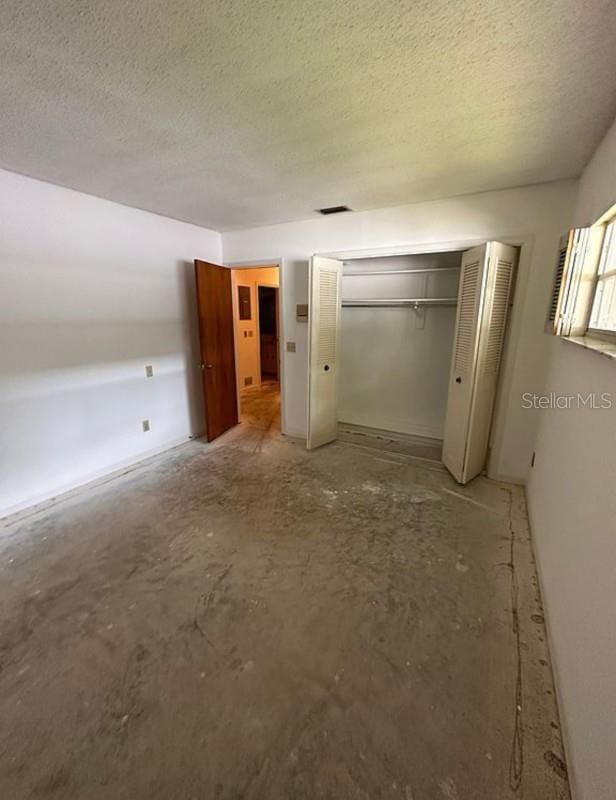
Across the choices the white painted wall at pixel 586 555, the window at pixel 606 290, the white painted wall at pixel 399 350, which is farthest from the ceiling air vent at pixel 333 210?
the window at pixel 606 290

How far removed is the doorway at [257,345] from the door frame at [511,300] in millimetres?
2631

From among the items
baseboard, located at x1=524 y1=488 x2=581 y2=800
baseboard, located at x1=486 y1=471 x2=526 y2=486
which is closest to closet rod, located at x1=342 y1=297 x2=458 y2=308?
baseboard, located at x1=486 y1=471 x2=526 y2=486

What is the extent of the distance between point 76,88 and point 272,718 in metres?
2.69

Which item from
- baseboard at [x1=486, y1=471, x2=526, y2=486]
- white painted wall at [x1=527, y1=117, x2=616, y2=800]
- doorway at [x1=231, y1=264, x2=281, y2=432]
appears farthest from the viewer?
doorway at [x1=231, y1=264, x2=281, y2=432]

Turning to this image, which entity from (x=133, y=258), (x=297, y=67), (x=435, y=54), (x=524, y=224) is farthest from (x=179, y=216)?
(x=524, y=224)

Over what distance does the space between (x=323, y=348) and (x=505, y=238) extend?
1.83 metres

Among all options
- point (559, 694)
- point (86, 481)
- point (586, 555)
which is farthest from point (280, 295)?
point (559, 694)

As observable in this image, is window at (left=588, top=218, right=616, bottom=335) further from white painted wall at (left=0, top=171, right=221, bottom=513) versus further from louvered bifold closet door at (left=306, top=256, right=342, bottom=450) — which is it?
white painted wall at (left=0, top=171, right=221, bottom=513)

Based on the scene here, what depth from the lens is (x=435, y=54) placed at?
4.04ft

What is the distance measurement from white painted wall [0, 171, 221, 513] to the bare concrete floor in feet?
1.72

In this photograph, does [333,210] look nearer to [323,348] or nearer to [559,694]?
[323,348]

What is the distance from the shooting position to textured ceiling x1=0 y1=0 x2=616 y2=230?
1082 mm

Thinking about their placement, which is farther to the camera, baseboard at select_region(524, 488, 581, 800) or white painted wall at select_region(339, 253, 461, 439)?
white painted wall at select_region(339, 253, 461, 439)

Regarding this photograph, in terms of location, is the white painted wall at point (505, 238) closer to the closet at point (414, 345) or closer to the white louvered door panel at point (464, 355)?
the closet at point (414, 345)
